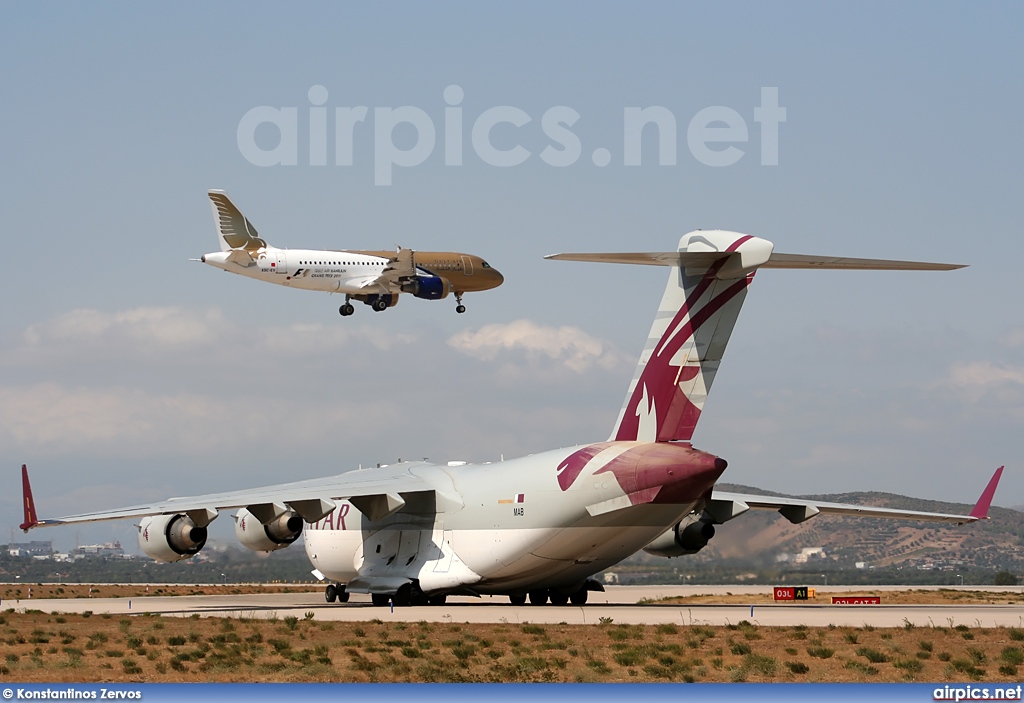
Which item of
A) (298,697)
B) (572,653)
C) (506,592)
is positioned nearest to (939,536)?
(506,592)

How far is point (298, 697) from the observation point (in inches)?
361

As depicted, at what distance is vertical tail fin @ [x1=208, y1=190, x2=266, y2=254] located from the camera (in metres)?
40.8

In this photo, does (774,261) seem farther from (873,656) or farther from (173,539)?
(173,539)

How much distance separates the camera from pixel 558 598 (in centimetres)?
3053

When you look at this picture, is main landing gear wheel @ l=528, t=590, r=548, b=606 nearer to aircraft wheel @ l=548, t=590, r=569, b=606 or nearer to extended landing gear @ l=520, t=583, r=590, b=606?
extended landing gear @ l=520, t=583, r=590, b=606

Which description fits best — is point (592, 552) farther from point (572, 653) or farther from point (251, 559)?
point (251, 559)

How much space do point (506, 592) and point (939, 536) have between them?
4985 cm

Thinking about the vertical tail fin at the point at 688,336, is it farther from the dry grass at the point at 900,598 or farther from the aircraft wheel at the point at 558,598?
the dry grass at the point at 900,598

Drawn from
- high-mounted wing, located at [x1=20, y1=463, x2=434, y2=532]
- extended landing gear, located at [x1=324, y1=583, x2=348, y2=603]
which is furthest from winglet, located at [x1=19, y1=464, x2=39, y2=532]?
extended landing gear, located at [x1=324, y1=583, x2=348, y2=603]

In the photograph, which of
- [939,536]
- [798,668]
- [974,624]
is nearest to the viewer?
[798,668]

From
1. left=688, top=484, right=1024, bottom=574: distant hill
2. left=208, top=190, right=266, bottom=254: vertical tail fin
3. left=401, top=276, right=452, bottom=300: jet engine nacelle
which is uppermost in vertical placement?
left=208, top=190, right=266, bottom=254: vertical tail fin

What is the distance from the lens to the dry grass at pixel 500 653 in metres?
15.3

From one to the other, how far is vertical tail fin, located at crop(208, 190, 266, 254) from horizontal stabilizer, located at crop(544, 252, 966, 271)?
18.5 metres

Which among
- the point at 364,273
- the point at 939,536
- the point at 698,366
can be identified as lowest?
the point at 939,536
